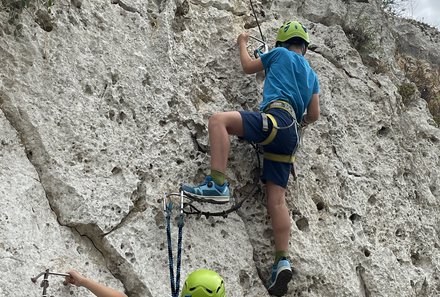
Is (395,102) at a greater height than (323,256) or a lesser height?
greater

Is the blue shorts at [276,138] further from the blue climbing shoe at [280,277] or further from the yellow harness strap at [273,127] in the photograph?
the blue climbing shoe at [280,277]

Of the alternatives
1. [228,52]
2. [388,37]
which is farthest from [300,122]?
[388,37]

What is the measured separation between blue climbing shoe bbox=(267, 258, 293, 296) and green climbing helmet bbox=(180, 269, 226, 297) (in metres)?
0.81

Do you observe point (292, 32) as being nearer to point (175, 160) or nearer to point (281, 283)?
point (175, 160)

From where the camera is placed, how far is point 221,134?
5.07m

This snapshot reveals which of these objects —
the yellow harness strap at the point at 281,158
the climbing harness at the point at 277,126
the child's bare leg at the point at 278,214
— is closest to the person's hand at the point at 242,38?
the climbing harness at the point at 277,126

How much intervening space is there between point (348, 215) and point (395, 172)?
1.16 m

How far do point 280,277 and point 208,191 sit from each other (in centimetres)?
95

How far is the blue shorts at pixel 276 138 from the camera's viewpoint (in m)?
5.15

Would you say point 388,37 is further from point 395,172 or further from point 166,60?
point 166,60

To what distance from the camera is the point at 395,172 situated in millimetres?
6848

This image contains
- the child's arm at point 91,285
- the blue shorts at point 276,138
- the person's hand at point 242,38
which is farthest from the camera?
the person's hand at point 242,38

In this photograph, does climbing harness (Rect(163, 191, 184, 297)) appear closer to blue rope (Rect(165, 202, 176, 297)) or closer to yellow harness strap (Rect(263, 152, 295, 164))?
blue rope (Rect(165, 202, 176, 297))

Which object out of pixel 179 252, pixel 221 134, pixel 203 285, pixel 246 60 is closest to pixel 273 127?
pixel 221 134
